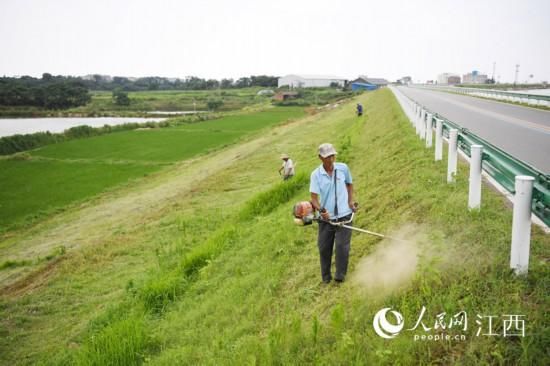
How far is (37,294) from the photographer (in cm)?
1006

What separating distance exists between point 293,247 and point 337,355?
3615 mm

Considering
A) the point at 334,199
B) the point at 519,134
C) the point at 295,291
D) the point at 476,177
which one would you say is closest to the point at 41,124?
the point at 519,134

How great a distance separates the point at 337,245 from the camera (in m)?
5.22

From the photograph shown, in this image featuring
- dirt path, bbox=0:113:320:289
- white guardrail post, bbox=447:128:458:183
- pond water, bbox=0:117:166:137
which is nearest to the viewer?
white guardrail post, bbox=447:128:458:183

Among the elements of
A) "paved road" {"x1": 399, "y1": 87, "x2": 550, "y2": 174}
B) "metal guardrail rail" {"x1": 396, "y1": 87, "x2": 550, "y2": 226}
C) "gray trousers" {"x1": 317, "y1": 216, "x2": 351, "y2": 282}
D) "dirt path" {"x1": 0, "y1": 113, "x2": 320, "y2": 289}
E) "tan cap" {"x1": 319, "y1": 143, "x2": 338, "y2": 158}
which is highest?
"tan cap" {"x1": 319, "y1": 143, "x2": 338, "y2": 158}

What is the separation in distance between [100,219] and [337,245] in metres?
13.8

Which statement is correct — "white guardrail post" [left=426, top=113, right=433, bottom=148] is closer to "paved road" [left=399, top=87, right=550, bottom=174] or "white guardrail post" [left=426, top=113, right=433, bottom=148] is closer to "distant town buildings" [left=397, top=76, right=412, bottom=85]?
"paved road" [left=399, top=87, right=550, bottom=174]

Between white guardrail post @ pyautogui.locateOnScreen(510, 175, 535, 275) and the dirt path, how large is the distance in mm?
11874

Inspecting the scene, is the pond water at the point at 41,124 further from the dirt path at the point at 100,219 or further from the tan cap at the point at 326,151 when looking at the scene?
the tan cap at the point at 326,151

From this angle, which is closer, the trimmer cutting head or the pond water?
the trimmer cutting head

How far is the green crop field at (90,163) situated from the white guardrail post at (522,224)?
1842cm

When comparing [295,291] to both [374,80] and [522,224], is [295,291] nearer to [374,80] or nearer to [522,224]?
[522,224]

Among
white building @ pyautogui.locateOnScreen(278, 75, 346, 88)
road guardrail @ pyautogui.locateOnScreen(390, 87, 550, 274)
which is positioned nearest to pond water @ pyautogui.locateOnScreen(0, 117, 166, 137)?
road guardrail @ pyautogui.locateOnScreen(390, 87, 550, 274)

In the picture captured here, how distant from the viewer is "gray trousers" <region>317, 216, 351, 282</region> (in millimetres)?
5168
